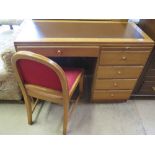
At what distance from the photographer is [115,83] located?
1383 mm

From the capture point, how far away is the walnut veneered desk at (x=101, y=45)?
1.09 metres

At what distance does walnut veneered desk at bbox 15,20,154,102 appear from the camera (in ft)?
3.58

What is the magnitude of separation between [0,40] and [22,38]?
0.48m

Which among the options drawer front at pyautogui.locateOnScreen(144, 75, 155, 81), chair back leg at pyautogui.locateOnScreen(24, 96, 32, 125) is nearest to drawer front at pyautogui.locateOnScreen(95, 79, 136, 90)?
drawer front at pyautogui.locateOnScreen(144, 75, 155, 81)

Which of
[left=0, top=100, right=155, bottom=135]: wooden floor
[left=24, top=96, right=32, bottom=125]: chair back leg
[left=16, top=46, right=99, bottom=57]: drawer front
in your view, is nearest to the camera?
[left=16, top=46, right=99, bottom=57]: drawer front

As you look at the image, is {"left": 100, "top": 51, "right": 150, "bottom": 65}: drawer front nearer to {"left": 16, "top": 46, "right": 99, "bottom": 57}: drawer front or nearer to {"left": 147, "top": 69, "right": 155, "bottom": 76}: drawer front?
{"left": 16, "top": 46, "right": 99, "bottom": 57}: drawer front

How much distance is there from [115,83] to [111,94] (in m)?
0.15

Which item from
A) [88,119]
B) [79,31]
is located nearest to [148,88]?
[88,119]

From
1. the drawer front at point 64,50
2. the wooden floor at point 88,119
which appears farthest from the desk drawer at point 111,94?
the drawer front at point 64,50

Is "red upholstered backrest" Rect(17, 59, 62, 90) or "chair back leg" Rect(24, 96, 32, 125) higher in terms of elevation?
"red upholstered backrest" Rect(17, 59, 62, 90)

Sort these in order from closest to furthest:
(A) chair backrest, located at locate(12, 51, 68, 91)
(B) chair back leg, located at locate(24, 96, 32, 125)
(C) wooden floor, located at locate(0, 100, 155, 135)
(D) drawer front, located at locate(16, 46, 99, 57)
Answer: (A) chair backrest, located at locate(12, 51, 68, 91), (D) drawer front, located at locate(16, 46, 99, 57), (B) chair back leg, located at locate(24, 96, 32, 125), (C) wooden floor, located at locate(0, 100, 155, 135)

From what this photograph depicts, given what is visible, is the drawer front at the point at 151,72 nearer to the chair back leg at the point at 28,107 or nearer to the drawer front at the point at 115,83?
the drawer front at the point at 115,83

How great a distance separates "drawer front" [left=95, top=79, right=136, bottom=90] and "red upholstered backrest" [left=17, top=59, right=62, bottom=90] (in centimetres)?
49
